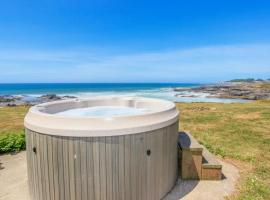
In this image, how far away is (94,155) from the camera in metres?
3.29

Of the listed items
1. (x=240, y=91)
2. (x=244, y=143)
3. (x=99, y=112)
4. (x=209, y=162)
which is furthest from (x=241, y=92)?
(x=99, y=112)

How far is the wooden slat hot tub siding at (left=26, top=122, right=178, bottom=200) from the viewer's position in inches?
129

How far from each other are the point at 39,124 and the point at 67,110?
2848 millimetres

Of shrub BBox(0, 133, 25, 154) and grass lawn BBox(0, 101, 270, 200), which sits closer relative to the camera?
grass lawn BBox(0, 101, 270, 200)

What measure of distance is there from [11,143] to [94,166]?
4.99 metres

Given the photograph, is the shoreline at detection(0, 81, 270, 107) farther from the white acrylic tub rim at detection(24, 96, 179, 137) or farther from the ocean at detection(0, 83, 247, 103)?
the white acrylic tub rim at detection(24, 96, 179, 137)

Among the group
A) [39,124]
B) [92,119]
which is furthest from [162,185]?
[39,124]

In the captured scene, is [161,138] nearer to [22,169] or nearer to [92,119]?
[92,119]

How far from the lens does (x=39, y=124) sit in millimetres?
3504

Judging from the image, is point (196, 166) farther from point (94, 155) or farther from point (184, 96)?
point (184, 96)

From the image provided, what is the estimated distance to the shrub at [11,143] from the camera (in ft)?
22.4

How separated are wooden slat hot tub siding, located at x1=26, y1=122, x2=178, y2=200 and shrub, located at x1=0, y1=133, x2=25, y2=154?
3.76m

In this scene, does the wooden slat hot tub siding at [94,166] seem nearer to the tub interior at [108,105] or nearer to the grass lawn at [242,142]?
the grass lawn at [242,142]

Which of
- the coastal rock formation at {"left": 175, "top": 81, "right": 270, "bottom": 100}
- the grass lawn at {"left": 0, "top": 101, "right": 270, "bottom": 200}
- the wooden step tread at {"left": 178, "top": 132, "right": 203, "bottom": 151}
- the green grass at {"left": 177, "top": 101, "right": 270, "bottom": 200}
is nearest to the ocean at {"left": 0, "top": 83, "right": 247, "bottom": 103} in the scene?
the coastal rock formation at {"left": 175, "top": 81, "right": 270, "bottom": 100}
